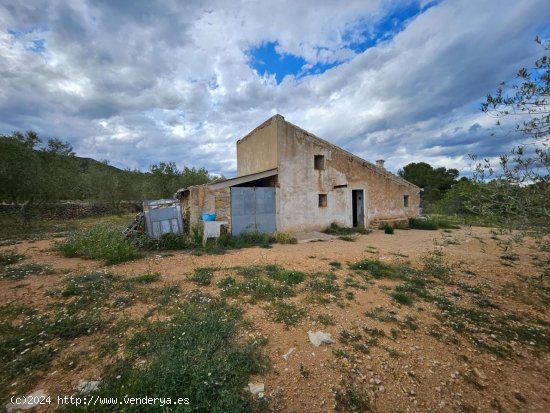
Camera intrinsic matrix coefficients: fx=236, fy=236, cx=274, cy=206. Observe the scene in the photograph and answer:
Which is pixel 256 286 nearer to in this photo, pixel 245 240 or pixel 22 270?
pixel 245 240

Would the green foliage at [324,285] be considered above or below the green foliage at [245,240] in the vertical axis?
below

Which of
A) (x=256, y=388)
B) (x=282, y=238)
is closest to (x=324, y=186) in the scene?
(x=282, y=238)

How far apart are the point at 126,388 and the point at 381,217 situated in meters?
14.3

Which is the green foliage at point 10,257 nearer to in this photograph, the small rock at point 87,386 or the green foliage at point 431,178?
the small rock at point 87,386

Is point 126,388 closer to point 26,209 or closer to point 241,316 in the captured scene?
point 241,316

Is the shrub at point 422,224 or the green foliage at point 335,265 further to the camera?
the shrub at point 422,224

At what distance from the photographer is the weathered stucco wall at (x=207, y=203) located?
388 inches

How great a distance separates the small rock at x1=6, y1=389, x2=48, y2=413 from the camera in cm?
226

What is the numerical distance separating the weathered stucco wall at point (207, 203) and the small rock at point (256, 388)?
26.0ft

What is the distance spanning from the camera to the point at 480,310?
4.36 meters

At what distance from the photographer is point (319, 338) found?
3.39m

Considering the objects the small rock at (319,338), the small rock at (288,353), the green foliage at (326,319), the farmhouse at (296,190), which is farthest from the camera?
the farmhouse at (296,190)

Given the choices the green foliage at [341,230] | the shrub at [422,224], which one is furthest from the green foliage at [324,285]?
the shrub at [422,224]

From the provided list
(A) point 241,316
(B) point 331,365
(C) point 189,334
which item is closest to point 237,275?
(A) point 241,316
